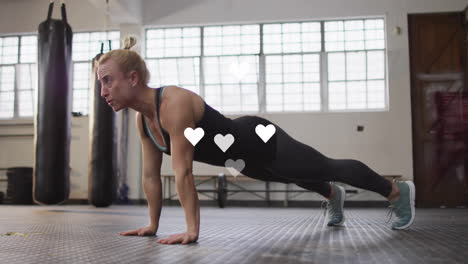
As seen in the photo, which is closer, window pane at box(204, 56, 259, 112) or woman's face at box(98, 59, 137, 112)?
woman's face at box(98, 59, 137, 112)

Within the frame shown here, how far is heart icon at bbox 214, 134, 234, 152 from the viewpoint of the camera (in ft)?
6.25

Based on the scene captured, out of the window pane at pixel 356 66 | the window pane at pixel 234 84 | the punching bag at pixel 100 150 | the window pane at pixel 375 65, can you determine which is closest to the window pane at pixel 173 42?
the window pane at pixel 234 84

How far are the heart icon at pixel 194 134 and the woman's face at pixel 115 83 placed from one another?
0.28 meters

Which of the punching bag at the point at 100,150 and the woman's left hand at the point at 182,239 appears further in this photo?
the punching bag at the point at 100,150

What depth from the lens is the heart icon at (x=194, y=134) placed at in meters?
1.80

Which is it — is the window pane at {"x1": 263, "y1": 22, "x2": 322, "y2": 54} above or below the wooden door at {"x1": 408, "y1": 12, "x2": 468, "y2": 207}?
above

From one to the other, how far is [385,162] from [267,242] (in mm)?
6628

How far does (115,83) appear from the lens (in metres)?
1.87

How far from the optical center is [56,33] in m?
4.30

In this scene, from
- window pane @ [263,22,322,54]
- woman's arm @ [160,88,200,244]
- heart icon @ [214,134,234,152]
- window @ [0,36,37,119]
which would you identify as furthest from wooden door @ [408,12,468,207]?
window @ [0,36,37,119]

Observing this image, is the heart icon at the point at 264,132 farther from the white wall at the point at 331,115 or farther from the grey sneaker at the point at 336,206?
the white wall at the point at 331,115

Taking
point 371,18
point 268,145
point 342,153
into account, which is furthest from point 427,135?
point 268,145

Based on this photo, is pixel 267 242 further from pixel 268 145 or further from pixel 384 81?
pixel 384 81

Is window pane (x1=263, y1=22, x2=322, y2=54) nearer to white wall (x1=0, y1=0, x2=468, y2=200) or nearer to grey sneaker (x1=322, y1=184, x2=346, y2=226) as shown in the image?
white wall (x1=0, y1=0, x2=468, y2=200)
